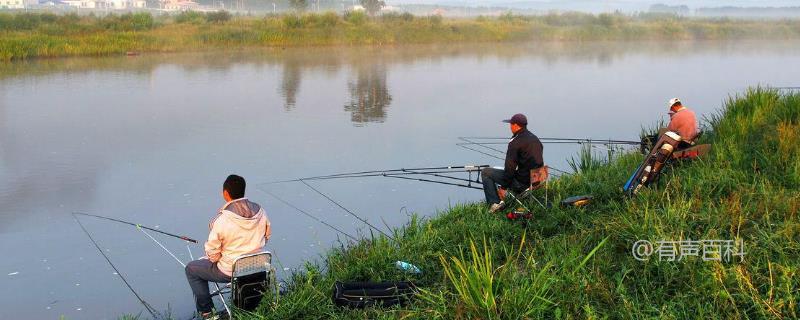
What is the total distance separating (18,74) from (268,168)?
38.5ft

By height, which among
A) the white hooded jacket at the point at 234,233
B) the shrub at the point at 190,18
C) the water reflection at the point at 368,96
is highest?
the shrub at the point at 190,18

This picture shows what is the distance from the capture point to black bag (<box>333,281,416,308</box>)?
4.19 metres

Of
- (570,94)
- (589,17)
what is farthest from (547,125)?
(589,17)

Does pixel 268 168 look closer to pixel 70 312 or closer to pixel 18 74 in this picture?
pixel 70 312

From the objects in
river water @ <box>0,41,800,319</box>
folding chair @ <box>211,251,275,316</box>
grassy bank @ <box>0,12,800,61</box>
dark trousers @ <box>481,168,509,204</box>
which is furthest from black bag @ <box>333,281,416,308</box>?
grassy bank @ <box>0,12,800,61</box>

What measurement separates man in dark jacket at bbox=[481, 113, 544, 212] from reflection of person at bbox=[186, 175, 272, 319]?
2422 millimetres

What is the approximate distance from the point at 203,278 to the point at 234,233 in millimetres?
374

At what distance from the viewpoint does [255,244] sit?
13.9 ft

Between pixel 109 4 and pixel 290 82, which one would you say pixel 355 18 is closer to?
pixel 290 82

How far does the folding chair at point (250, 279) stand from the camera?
4.16 metres

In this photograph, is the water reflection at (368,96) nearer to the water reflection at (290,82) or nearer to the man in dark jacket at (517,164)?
the water reflection at (290,82)

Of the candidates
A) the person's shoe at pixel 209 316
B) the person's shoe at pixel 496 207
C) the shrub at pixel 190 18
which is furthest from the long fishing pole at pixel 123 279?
the shrub at pixel 190 18

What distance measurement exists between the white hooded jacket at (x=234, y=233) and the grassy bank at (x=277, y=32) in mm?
19318

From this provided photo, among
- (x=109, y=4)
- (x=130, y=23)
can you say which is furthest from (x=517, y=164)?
(x=109, y=4)
